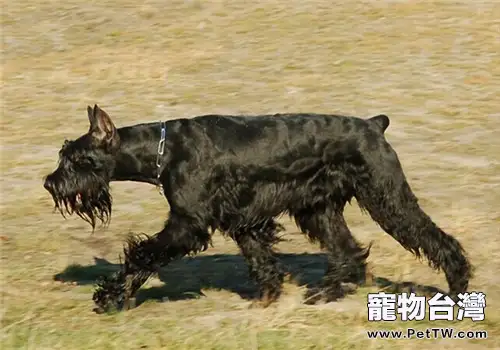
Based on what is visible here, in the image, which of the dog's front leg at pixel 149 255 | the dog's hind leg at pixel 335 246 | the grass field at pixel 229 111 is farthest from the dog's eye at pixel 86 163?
the dog's hind leg at pixel 335 246

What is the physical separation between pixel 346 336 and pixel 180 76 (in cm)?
1062

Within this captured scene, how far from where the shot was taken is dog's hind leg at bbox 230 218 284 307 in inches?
366

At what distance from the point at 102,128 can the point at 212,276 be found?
5.94 feet

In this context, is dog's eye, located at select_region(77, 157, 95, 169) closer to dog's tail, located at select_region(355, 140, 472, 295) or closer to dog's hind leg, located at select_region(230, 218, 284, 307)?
dog's hind leg, located at select_region(230, 218, 284, 307)

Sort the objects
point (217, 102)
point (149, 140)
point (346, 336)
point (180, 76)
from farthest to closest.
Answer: point (180, 76) < point (217, 102) < point (149, 140) < point (346, 336)

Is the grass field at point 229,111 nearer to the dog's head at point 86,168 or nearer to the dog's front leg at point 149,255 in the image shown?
the dog's front leg at point 149,255

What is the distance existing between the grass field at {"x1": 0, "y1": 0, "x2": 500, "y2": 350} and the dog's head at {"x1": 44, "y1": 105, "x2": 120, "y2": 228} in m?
0.85

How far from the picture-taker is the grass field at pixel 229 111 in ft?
28.5

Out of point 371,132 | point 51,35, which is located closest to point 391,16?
point 51,35

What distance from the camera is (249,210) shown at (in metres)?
9.01

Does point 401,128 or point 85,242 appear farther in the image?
point 401,128

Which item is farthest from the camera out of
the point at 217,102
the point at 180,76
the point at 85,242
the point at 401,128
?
the point at 180,76

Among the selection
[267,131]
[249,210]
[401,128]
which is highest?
[267,131]

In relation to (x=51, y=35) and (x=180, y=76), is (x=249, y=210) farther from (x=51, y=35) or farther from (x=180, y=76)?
(x=51, y=35)
